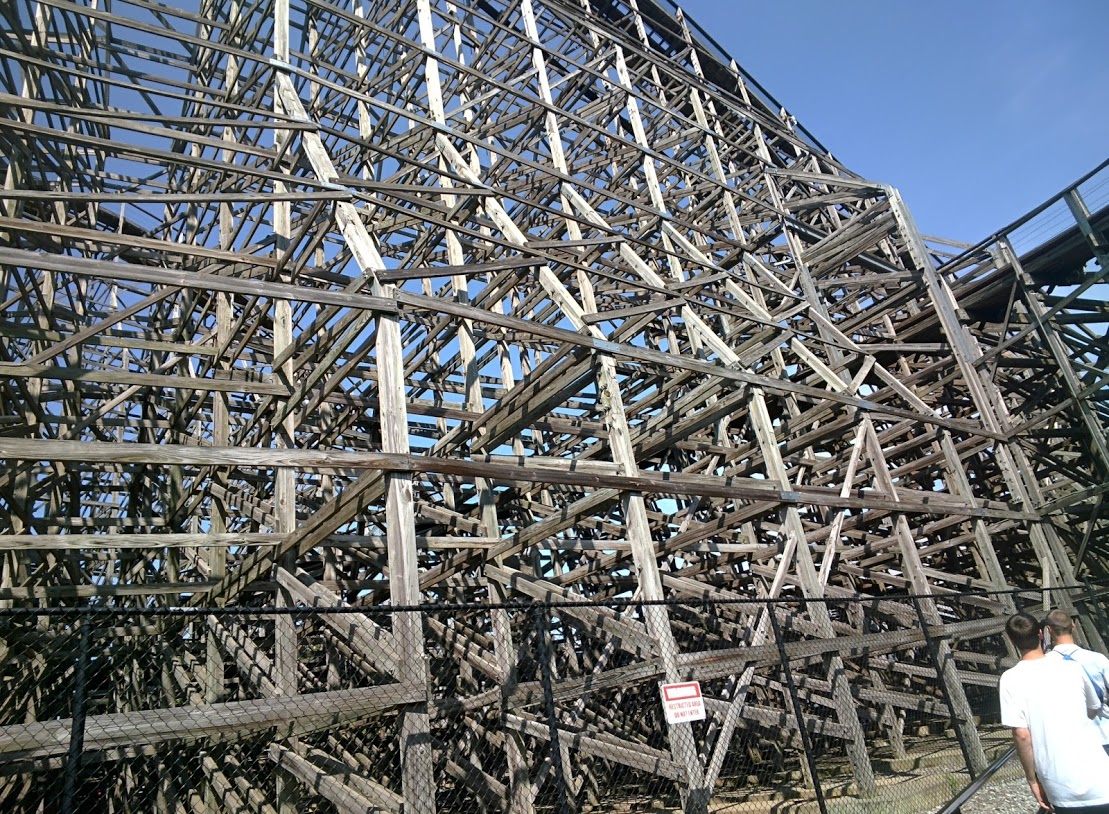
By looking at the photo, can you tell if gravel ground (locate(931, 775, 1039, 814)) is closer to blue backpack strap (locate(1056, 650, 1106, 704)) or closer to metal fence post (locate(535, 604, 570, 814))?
blue backpack strap (locate(1056, 650, 1106, 704))

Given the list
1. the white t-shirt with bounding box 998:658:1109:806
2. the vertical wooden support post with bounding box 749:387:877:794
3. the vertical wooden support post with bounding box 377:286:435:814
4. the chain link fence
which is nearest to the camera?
the white t-shirt with bounding box 998:658:1109:806

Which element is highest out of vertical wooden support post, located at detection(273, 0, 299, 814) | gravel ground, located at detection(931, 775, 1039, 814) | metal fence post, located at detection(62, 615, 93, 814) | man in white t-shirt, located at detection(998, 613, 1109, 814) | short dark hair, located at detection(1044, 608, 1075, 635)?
vertical wooden support post, located at detection(273, 0, 299, 814)

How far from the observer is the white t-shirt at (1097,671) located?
383 centimetres

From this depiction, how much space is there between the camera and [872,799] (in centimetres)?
743

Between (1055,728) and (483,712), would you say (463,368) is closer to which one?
(483,712)

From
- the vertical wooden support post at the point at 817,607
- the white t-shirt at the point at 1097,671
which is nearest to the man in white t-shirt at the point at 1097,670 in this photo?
the white t-shirt at the point at 1097,671

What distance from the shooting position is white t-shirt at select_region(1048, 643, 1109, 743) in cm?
383

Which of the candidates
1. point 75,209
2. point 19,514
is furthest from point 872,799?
point 75,209

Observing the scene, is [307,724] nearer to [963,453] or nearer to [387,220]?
[387,220]

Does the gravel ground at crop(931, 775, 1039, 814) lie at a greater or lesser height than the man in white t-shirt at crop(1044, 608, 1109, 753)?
lesser

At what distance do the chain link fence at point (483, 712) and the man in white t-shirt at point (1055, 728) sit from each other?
1591mm

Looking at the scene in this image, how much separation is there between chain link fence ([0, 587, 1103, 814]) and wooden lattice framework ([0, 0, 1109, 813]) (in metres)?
0.19

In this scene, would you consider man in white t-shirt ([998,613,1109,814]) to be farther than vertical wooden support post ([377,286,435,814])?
No

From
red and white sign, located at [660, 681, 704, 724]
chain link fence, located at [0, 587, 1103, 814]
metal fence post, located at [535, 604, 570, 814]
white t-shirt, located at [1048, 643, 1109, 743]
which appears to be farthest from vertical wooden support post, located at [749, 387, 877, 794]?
metal fence post, located at [535, 604, 570, 814]
